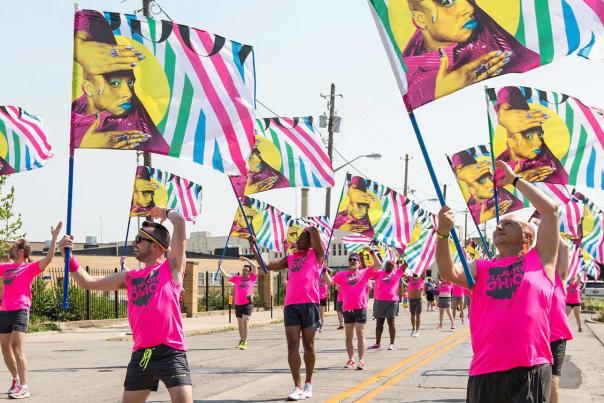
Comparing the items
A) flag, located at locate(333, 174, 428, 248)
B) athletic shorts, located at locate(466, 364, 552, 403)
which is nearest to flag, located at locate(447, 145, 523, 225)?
flag, located at locate(333, 174, 428, 248)

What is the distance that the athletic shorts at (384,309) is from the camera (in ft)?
54.5

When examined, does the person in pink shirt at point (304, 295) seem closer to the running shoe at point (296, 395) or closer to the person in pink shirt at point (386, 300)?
the running shoe at point (296, 395)

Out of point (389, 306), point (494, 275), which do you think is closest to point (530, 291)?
point (494, 275)

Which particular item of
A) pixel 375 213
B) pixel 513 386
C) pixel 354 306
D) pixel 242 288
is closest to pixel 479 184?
pixel 354 306

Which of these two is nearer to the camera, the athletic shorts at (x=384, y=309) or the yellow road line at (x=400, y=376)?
the yellow road line at (x=400, y=376)

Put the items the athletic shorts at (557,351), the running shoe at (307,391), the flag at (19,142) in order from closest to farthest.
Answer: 1. the athletic shorts at (557,351)
2. the running shoe at (307,391)
3. the flag at (19,142)

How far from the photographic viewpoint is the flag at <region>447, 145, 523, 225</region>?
14688 mm

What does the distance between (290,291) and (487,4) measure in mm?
4624

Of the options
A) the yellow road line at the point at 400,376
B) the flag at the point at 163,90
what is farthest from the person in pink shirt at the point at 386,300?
the flag at the point at 163,90

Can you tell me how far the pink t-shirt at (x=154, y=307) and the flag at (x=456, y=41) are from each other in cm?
221

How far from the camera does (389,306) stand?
54.6 feet

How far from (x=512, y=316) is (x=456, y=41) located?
8.25ft

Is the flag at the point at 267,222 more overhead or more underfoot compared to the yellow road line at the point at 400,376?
more overhead

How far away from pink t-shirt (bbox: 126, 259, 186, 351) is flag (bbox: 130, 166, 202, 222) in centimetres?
1241
